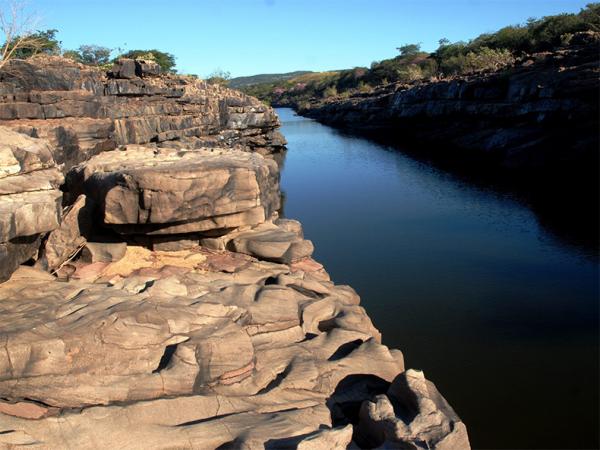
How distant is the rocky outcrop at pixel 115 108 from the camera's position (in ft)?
55.1

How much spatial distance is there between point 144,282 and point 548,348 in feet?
24.8

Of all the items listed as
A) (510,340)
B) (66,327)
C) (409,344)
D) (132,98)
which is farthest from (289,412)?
(132,98)

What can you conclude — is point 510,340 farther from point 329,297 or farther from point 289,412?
point 289,412

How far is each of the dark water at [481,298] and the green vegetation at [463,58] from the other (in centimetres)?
2403

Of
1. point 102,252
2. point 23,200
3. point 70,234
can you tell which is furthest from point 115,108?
point 23,200

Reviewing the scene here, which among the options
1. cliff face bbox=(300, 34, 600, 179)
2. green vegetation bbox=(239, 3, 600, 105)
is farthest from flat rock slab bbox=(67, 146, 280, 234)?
green vegetation bbox=(239, 3, 600, 105)

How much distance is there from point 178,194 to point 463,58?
2201 inches

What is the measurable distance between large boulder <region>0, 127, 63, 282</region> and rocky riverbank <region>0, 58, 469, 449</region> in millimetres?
23

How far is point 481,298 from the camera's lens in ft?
42.5

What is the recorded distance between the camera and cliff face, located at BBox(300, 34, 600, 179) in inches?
1128

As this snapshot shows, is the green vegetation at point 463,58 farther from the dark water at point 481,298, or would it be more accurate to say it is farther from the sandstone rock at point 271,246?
the sandstone rock at point 271,246

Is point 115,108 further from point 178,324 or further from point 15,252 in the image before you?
point 178,324

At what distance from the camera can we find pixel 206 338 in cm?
693

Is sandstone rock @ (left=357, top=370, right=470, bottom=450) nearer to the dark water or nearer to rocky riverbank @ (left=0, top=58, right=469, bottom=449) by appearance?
rocky riverbank @ (left=0, top=58, right=469, bottom=449)
